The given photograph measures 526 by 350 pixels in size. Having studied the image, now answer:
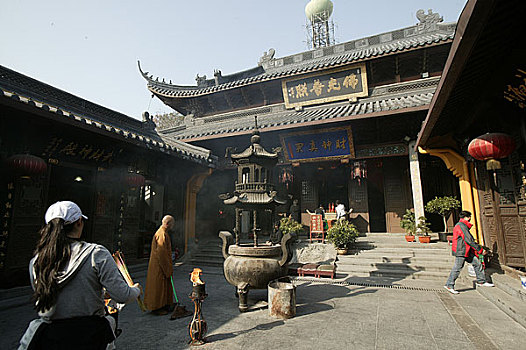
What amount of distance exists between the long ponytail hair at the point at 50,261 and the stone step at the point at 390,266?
7.29m

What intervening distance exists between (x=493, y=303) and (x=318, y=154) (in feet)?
21.2

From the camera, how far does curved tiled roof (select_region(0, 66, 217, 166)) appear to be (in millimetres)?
5225

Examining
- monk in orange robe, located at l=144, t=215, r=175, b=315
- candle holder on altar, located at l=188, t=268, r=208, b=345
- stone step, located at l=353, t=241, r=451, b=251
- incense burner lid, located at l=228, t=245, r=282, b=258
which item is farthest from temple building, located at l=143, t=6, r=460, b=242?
candle holder on altar, located at l=188, t=268, r=208, b=345

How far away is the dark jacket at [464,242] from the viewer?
211 inches

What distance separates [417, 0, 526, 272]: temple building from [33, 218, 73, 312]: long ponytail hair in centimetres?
383

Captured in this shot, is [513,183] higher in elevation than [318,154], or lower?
lower

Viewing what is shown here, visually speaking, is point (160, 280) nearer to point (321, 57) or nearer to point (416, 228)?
point (416, 228)

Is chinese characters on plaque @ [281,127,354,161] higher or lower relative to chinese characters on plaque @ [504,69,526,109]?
higher

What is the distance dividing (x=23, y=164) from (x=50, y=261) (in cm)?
482

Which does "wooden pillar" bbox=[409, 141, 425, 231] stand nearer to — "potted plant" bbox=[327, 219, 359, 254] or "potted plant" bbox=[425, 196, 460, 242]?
"potted plant" bbox=[425, 196, 460, 242]

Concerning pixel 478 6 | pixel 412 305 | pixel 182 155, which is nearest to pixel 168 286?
pixel 412 305

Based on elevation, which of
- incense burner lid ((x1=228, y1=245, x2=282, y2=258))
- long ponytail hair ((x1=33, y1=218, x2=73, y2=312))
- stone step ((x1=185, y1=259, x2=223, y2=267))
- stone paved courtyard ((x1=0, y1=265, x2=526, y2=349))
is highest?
long ponytail hair ((x1=33, y1=218, x2=73, y2=312))

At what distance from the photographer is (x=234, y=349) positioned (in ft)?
10.5

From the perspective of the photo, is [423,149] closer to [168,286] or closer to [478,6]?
[478,6]
